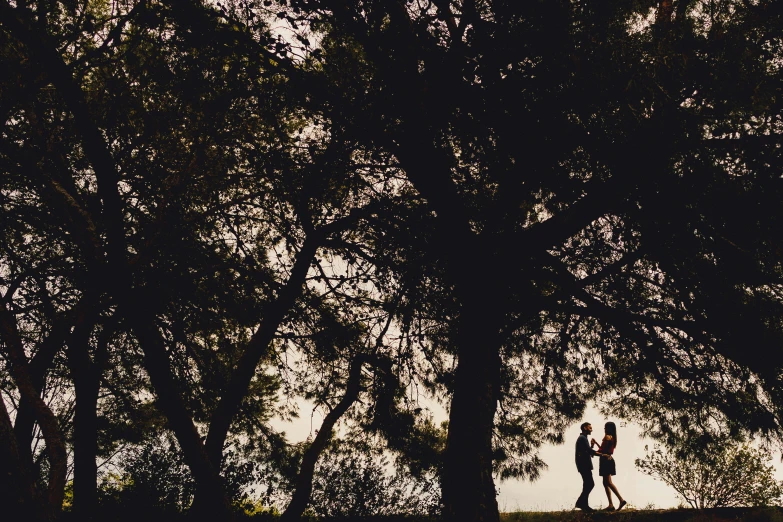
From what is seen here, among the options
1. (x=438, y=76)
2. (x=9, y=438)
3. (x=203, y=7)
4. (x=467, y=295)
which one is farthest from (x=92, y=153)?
(x=467, y=295)

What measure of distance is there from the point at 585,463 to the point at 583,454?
0.15m

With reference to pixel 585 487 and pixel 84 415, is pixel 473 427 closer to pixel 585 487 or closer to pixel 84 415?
pixel 585 487

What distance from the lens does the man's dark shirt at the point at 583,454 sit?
9.23 meters

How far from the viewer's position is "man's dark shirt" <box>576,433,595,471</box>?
30.3 feet

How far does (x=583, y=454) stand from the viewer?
9.34 meters

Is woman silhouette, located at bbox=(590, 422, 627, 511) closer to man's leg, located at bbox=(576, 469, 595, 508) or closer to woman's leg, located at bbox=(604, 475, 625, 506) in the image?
woman's leg, located at bbox=(604, 475, 625, 506)

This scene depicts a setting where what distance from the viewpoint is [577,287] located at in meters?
6.99

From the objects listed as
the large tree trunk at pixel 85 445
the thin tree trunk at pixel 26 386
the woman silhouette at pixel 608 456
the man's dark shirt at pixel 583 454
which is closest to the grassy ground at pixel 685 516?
the man's dark shirt at pixel 583 454

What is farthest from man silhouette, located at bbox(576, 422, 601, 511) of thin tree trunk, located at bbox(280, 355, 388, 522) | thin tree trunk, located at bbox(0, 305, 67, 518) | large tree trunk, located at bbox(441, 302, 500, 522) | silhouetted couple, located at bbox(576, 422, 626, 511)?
thin tree trunk, located at bbox(0, 305, 67, 518)

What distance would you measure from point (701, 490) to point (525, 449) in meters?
7.13

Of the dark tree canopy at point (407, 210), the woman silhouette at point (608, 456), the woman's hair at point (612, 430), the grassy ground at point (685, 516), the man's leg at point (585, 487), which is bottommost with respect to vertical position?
the grassy ground at point (685, 516)

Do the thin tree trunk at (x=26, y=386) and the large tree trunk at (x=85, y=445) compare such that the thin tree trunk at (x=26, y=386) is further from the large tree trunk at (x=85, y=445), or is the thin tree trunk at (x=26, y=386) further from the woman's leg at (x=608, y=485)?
the woman's leg at (x=608, y=485)

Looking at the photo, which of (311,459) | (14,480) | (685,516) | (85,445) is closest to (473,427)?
(311,459)

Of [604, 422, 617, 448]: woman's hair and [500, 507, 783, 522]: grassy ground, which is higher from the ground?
[604, 422, 617, 448]: woman's hair
